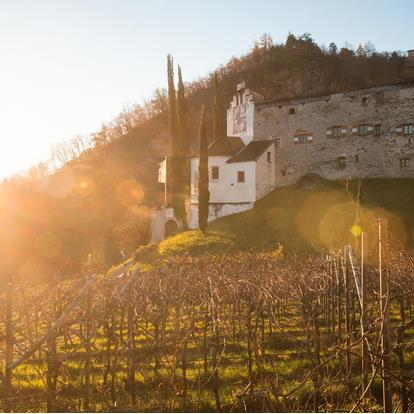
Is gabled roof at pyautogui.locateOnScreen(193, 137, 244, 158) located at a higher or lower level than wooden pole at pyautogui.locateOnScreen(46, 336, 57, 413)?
higher

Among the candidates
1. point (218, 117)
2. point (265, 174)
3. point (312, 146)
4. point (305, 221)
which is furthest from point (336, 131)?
point (218, 117)

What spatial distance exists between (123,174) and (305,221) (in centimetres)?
4066

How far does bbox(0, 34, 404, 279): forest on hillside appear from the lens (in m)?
47.4

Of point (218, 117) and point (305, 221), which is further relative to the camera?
point (218, 117)

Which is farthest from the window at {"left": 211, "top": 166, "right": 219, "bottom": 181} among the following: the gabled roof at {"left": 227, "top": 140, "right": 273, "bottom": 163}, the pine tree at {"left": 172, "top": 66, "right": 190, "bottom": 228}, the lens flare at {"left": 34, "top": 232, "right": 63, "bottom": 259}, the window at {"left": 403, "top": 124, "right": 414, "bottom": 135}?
the lens flare at {"left": 34, "top": 232, "right": 63, "bottom": 259}

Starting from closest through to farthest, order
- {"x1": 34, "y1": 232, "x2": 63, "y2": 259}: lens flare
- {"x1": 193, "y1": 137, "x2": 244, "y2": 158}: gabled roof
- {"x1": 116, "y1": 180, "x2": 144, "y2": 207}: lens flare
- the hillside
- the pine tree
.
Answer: the hillside → the pine tree → {"x1": 193, "y1": 137, "x2": 244, "y2": 158}: gabled roof → {"x1": 34, "y1": 232, "x2": 63, "y2": 259}: lens flare → {"x1": 116, "y1": 180, "x2": 144, "y2": 207}: lens flare

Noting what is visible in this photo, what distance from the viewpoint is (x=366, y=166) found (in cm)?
3634

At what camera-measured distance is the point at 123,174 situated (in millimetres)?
66062

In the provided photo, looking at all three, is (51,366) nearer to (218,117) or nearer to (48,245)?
(218,117)

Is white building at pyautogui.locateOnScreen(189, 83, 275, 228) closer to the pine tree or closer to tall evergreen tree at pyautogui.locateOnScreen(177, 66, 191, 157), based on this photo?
the pine tree

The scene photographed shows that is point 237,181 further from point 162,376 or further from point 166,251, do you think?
point 162,376

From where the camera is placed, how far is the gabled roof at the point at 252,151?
36594 millimetres

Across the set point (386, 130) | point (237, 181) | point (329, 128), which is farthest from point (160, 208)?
point (386, 130)

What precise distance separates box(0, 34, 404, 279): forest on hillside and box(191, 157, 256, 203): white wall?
10417mm
